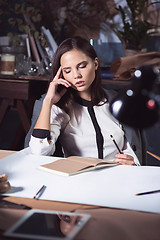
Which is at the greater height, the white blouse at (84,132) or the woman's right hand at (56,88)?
the woman's right hand at (56,88)

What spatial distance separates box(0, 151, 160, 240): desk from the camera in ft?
1.93

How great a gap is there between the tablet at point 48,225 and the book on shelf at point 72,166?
1.06 ft

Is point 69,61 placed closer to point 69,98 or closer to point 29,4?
point 69,98

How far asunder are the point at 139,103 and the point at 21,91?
1.87m

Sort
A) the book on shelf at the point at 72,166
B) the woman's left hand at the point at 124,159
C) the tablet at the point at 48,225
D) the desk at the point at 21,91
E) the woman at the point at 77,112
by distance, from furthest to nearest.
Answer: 1. the desk at the point at 21,91
2. the woman at the point at 77,112
3. the woman's left hand at the point at 124,159
4. the book on shelf at the point at 72,166
5. the tablet at the point at 48,225

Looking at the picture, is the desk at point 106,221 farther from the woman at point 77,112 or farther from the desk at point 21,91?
the desk at point 21,91

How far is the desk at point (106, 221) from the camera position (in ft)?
1.93

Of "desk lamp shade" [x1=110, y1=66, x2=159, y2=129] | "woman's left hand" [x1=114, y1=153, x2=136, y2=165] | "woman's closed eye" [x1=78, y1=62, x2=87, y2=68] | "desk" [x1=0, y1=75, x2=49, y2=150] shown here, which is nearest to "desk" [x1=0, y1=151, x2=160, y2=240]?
"desk lamp shade" [x1=110, y1=66, x2=159, y2=129]

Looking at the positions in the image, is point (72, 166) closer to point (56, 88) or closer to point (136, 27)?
point (56, 88)

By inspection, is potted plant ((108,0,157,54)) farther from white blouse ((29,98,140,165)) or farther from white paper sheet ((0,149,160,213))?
white paper sheet ((0,149,160,213))

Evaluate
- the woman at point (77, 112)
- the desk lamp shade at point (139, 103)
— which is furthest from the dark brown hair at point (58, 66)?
the desk lamp shade at point (139, 103)

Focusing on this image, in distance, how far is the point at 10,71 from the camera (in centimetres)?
251

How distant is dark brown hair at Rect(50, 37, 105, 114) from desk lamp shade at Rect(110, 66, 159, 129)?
2.98 feet

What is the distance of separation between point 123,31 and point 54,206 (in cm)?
212
